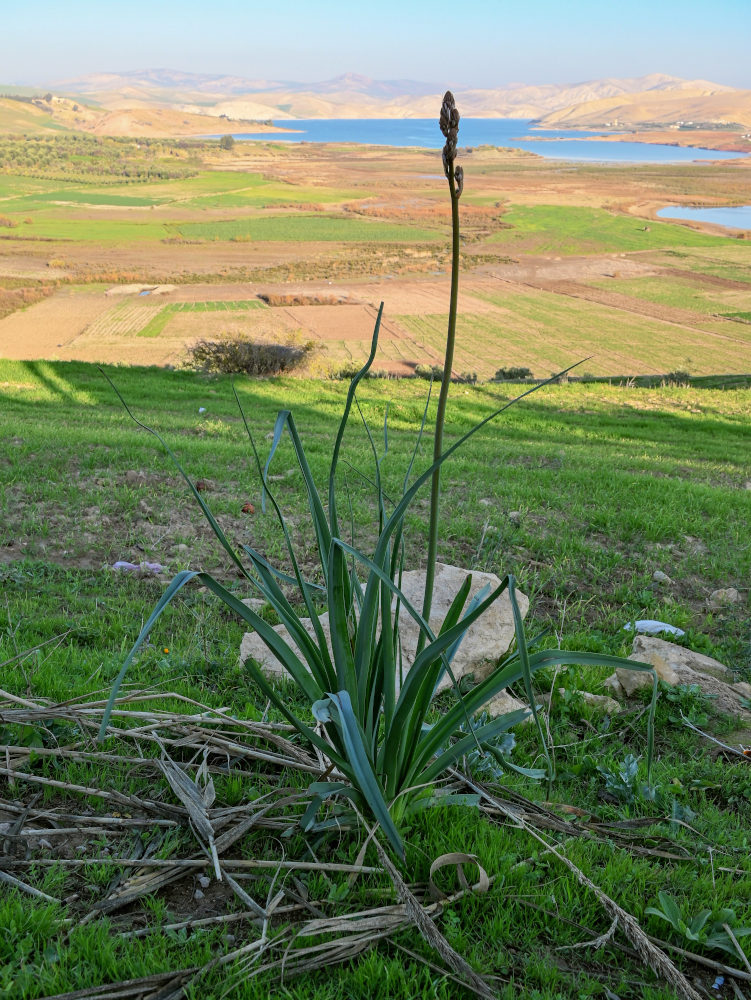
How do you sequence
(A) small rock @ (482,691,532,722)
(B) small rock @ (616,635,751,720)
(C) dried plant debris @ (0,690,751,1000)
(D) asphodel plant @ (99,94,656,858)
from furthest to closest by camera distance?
(B) small rock @ (616,635,751,720), (A) small rock @ (482,691,532,722), (D) asphodel plant @ (99,94,656,858), (C) dried plant debris @ (0,690,751,1000)

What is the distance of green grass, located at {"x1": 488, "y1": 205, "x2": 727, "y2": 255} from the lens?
267 ft

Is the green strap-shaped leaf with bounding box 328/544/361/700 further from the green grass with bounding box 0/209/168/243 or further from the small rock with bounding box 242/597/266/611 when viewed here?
the green grass with bounding box 0/209/168/243

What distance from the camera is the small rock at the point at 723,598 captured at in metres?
4.61

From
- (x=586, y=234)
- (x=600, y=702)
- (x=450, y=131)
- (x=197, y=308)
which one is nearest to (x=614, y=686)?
(x=600, y=702)

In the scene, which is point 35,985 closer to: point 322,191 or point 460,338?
point 460,338

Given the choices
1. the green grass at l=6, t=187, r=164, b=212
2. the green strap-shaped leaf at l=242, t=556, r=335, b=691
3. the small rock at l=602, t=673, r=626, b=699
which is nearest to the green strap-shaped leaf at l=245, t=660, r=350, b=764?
the green strap-shaped leaf at l=242, t=556, r=335, b=691

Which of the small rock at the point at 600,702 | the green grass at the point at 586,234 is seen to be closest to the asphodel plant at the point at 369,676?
the small rock at the point at 600,702

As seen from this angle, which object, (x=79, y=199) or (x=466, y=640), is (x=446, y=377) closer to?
(x=466, y=640)

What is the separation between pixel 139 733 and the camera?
7.75 ft

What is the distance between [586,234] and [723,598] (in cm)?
9111

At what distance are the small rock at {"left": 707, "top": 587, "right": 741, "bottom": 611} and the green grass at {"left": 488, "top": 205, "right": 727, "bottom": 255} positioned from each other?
80294 mm

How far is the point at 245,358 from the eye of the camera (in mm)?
24000

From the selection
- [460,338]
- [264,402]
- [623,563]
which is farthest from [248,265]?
[623,563]

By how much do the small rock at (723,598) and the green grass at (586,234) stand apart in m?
80.3
